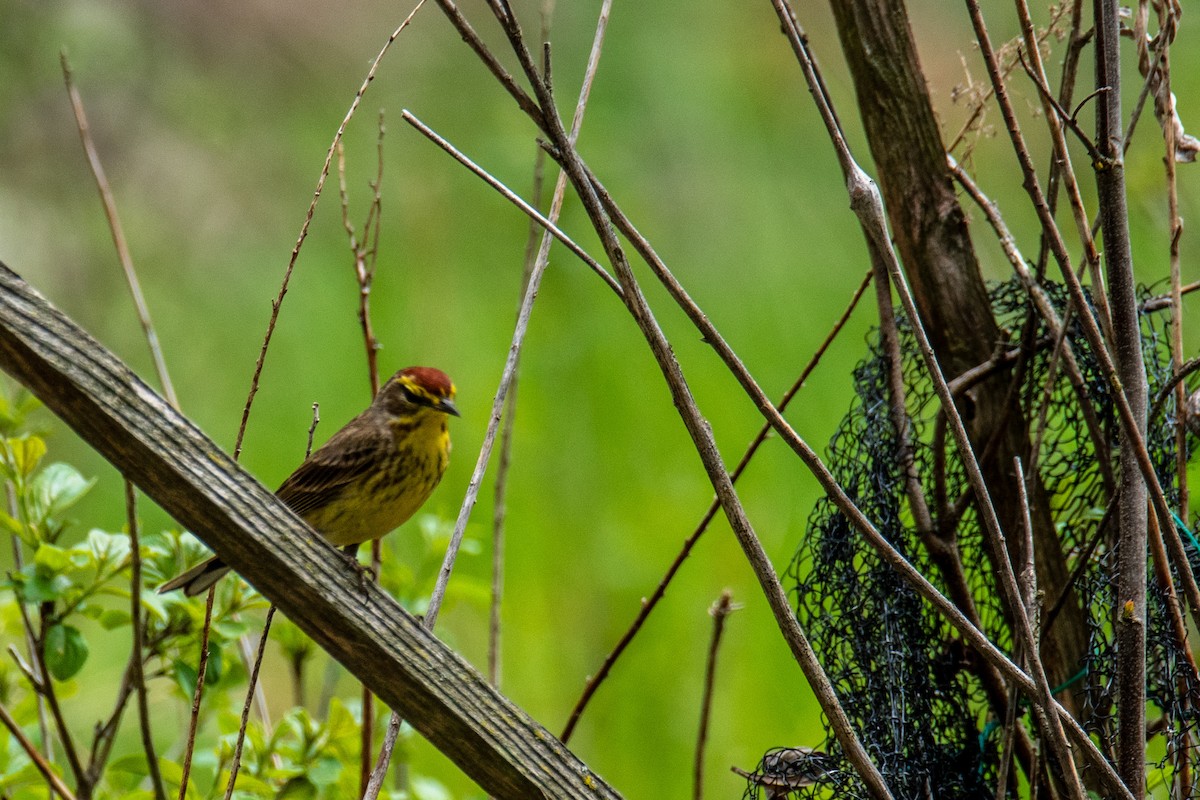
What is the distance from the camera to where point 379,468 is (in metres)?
2.79

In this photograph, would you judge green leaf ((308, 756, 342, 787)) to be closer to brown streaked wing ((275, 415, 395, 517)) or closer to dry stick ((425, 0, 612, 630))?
dry stick ((425, 0, 612, 630))

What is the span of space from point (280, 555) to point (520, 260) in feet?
14.5

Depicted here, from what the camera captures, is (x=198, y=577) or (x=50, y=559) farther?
(x=198, y=577)

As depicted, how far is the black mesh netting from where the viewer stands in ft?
5.22

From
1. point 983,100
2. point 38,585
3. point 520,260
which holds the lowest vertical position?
point 38,585

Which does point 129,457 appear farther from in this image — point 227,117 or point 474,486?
point 227,117

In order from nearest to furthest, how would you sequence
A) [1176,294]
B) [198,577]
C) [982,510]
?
[982,510] → [1176,294] → [198,577]

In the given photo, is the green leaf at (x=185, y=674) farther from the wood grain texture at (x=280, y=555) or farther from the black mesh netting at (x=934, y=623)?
the black mesh netting at (x=934, y=623)

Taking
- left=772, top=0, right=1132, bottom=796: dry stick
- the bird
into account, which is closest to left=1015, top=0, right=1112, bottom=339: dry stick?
left=772, top=0, right=1132, bottom=796: dry stick

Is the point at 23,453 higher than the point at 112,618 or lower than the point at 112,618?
higher

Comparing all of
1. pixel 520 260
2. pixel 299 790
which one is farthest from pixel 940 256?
pixel 520 260

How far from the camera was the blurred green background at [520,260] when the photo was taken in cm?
394

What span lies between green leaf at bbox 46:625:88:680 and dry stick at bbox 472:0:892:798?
3.12 feet

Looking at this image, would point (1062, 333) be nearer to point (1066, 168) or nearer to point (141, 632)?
point (1066, 168)
